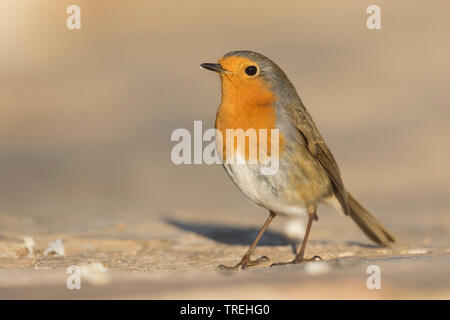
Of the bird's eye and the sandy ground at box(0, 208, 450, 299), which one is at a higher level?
the bird's eye

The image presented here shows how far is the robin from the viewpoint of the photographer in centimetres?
506

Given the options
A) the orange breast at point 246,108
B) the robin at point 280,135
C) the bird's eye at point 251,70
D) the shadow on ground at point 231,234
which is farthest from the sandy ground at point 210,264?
the bird's eye at point 251,70

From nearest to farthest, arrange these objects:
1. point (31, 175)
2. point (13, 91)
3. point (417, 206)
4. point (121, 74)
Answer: point (417, 206)
point (31, 175)
point (13, 91)
point (121, 74)

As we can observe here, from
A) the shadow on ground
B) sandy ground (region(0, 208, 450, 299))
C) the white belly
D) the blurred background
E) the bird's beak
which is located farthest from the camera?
the blurred background

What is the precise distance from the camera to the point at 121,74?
679 inches

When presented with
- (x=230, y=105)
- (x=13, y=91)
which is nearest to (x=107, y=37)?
(x=13, y=91)

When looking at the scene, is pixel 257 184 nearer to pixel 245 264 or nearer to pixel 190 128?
pixel 245 264

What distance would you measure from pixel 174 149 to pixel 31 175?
2.37 metres

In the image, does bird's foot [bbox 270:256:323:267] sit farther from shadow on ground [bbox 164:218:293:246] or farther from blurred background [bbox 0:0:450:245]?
blurred background [bbox 0:0:450:245]

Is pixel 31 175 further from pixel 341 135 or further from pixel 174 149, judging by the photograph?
pixel 341 135

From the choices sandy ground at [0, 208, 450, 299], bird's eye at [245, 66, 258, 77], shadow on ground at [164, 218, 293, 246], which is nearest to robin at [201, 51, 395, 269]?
bird's eye at [245, 66, 258, 77]

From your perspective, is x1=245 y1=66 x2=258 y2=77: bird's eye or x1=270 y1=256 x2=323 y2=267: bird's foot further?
x1=245 y1=66 x2=258 y2=77: bird's eye

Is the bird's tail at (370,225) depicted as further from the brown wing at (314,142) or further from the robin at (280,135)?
the robin at (280,135)

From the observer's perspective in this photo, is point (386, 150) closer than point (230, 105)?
No
